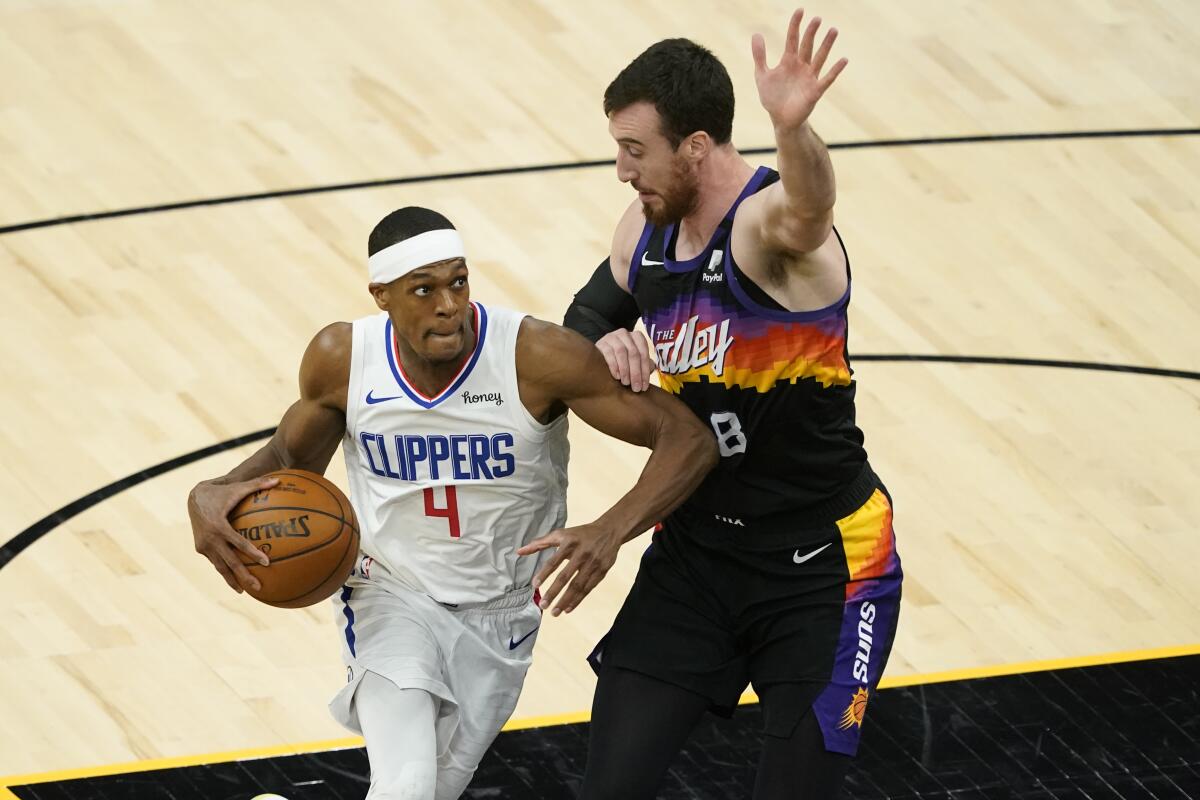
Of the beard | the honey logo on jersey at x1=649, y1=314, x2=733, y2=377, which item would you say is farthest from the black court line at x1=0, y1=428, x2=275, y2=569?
the beard

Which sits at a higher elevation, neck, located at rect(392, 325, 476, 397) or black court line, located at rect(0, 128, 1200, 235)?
neck, located at rect(392, 325, 476, 397)

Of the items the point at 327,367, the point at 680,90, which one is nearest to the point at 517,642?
the point at 327,367

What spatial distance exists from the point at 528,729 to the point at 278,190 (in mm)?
3854

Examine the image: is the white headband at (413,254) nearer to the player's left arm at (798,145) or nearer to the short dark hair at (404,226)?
the short dark hair at (404,226)

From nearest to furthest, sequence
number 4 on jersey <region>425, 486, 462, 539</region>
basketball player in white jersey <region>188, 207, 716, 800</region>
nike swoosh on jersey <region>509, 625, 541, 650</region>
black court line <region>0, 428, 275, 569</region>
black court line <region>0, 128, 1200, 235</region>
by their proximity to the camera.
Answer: basketball player in white jersey <region>188, 207, 716, 800</region>, number 4 on jersey <region>425, 486, 462, 539</region>, nike swoosh on jersey <region>509, 625, 541, 650</region>, black court line <region>0, 428, 275, 569</region>, black court line <region>0, 128, 1200, 235</region>

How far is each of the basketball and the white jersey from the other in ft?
0.66

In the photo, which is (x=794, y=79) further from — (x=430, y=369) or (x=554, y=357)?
(x=430, y=369)

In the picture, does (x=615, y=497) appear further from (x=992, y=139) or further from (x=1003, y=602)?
(x=992, y=139)

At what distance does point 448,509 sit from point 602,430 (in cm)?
47

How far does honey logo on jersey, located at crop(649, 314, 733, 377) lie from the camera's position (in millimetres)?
5191

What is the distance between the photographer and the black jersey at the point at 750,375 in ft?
16.9

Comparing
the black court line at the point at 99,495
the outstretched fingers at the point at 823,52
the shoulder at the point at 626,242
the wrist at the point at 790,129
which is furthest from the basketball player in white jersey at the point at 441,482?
the black court line at the point at 99,495

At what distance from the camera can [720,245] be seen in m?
5.16

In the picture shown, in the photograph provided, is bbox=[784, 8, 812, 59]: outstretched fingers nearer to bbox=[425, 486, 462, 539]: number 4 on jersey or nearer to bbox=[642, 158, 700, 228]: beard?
bbox=[642, 158, 700, 228]: beard
